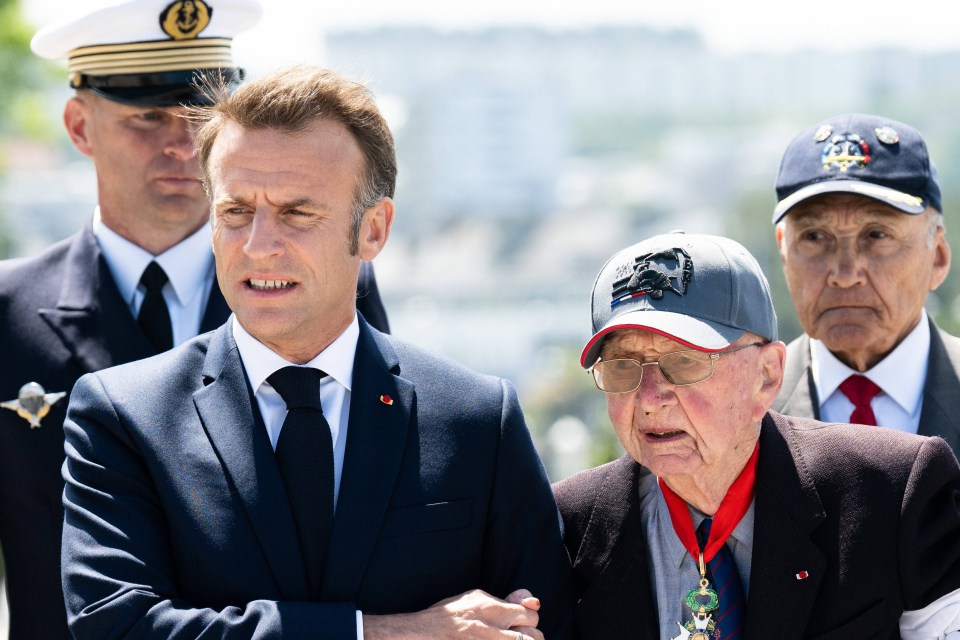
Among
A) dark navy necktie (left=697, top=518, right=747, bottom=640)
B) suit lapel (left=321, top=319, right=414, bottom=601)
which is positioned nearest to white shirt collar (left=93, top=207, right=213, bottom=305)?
suit lapel (left=321, top=319, right=414, bottom=601)

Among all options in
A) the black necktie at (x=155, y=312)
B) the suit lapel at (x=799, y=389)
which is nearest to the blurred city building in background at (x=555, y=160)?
the suit lapel at (x=799, y=389)

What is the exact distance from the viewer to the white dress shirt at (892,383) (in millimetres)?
3594

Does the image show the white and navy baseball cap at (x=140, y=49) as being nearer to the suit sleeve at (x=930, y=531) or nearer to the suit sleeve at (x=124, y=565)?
the suit sleeve at (x=124, y=565)

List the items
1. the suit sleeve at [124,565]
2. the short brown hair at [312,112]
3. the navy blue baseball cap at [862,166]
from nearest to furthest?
the suit sleeve at [124,565] < the short brown hair at [312,112] < the navy blue baseball cap at [862,166]

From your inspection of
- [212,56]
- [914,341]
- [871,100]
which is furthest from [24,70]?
[871,100]

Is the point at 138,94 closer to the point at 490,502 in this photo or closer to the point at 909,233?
the point at 490,502

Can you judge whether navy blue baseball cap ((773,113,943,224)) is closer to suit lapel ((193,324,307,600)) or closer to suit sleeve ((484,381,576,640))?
suit sleeve ((484,381,576,640))

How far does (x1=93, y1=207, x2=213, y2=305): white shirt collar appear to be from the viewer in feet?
11.4

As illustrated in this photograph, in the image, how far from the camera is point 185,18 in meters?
3.63

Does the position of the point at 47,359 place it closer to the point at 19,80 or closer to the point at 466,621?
the point at 466,621

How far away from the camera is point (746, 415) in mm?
2809

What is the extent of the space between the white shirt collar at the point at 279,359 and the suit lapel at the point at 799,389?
130cm

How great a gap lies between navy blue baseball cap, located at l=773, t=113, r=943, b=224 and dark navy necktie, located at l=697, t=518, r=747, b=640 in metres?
1.14

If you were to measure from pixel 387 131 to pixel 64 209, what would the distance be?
368 ft
